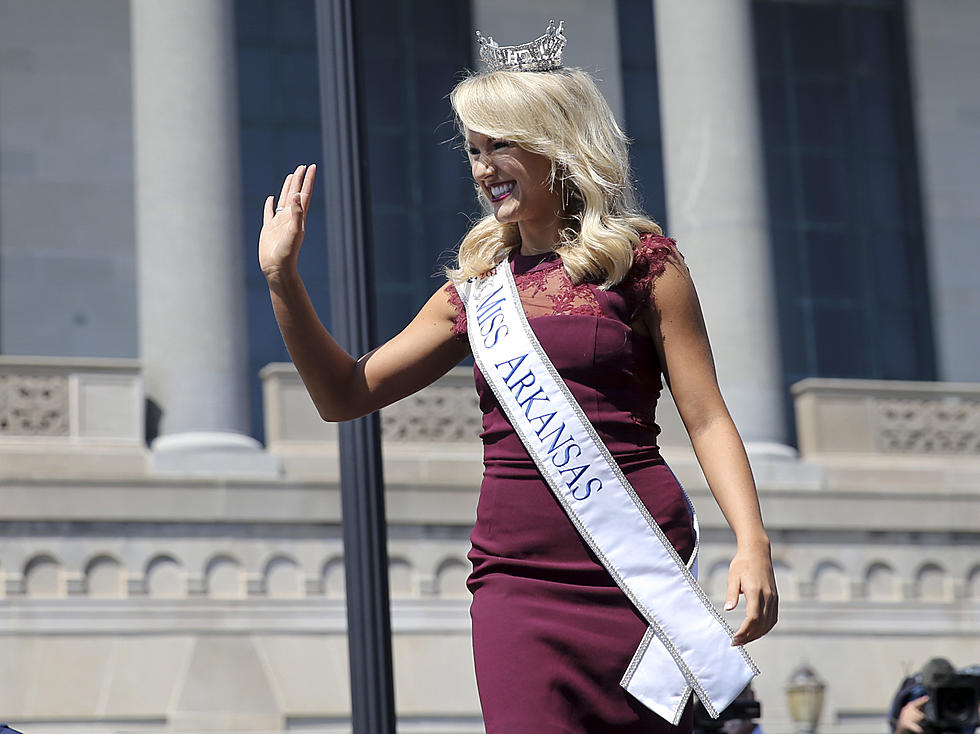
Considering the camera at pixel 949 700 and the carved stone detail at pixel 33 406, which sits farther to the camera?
the carved stone detail at pixel 33 406

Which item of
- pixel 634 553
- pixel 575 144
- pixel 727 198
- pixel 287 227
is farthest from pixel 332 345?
pixel 727 198

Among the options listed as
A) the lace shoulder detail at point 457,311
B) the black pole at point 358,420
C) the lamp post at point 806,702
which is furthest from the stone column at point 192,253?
the lace shoulder detail at point 457,311

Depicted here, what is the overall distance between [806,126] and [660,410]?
18.9 feet

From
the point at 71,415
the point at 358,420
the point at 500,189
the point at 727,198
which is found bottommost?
the point at 358,420

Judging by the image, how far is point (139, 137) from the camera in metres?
14.9

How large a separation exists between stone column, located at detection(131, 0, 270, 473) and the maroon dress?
11405mm

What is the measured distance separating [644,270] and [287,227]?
63 cm

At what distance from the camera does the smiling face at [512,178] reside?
10.3 feet

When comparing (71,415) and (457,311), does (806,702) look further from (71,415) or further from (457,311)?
(457,311)

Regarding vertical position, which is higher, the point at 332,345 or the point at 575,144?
the point at 575,144

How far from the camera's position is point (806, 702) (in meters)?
13.7

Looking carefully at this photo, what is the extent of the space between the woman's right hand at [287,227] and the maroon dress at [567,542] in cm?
39

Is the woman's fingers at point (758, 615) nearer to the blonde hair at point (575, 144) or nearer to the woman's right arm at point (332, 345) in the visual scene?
the blonde hair at point (575, 144)

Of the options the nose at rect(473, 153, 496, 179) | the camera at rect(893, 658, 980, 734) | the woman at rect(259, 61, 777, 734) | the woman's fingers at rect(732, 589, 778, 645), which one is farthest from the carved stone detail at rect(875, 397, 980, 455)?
the woman's fingers at rect(732, 589, 778, 645)
